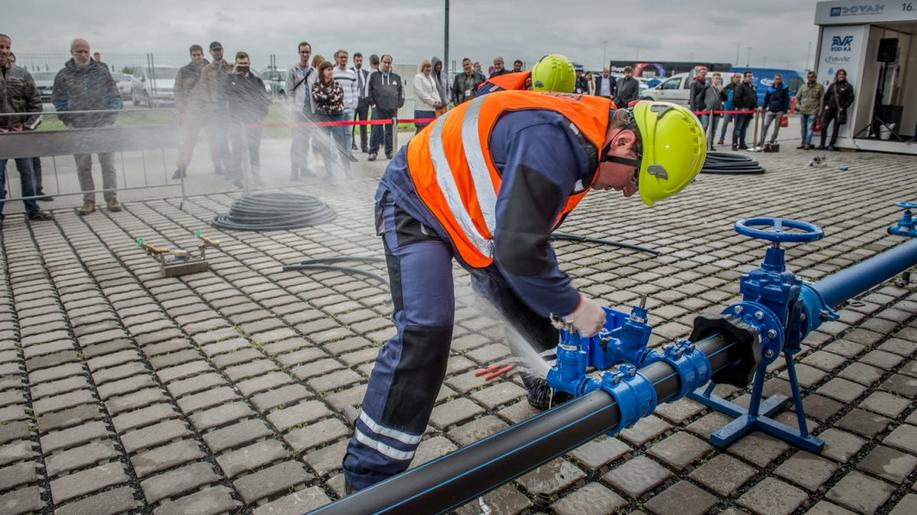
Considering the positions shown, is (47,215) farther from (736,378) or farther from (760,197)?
(760,197)

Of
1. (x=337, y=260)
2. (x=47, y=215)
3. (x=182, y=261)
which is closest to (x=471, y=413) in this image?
(x=337, y=260)

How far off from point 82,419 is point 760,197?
904cm

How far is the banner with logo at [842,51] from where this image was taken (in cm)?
1550

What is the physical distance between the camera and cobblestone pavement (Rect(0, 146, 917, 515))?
275 cm

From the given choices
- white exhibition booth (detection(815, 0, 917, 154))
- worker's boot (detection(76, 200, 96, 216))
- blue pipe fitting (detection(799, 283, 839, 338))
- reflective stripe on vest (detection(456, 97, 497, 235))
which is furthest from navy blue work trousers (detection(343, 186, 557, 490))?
white exhibition booth (detection(815, 0, 917, 154))

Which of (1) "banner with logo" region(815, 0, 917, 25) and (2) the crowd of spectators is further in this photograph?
(1) "banner with logo" region(815, 0, 917, 25)

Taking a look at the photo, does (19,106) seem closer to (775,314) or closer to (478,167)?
(478,167)

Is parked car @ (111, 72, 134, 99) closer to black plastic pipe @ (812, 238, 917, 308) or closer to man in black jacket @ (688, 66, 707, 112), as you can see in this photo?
man in black jacket @ (688, 66, 707, 112)

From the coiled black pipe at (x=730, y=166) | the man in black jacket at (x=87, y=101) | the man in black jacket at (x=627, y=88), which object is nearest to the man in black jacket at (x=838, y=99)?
the man in black jacket at (x=627, y=88)

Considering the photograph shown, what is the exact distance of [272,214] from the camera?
293 inches

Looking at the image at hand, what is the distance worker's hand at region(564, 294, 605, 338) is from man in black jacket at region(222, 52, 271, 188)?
822cm

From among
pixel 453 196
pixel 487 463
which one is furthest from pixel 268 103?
pixel 487 463

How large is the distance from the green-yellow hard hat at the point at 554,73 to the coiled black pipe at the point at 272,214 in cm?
300

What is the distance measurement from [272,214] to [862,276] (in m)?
5.86
